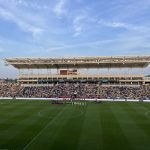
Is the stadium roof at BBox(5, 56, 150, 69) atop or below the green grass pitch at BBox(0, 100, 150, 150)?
atop

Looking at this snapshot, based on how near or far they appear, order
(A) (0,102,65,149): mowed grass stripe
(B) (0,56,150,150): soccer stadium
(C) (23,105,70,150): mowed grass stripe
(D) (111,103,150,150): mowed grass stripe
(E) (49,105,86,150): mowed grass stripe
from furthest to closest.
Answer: (B) (0,56,150,150): soccer stadium, (A) (0,102,65,149): mowed grass stripe, (D) (111,103,150,150): mowed grass stripe, (C) (23,105,70,150): mowed grass stripe, (E) (49,105,86,150): mowed grass stripe

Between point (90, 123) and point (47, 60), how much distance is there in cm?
5464

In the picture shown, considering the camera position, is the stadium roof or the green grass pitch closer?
the green grass pitch

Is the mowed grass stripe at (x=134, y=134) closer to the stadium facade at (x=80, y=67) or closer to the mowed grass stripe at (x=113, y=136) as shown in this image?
the mowed grass stripe at (x=113, y=136)

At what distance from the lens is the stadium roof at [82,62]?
8506cm

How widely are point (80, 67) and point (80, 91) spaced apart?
338 inches

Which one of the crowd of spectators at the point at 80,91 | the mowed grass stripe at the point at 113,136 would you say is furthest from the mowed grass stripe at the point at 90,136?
the crowd of spectators at the point at 80,91

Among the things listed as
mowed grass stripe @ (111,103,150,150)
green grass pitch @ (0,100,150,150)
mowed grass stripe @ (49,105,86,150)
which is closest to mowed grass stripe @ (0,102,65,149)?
green grass pitch @ (0,100,150,150)

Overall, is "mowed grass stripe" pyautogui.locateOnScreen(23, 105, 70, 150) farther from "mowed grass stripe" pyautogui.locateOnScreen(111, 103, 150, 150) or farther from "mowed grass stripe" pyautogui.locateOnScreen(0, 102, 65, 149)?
"mowed grass stripe" pyautogui.locateOnScreen(111, 103, 150, 150)

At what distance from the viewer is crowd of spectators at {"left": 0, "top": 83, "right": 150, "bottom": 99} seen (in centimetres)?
8331

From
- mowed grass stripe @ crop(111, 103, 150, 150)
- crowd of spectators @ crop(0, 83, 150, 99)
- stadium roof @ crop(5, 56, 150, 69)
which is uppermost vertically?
stadium roof @ crop(5, 56, 150, 69)

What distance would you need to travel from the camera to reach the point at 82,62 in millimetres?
87938

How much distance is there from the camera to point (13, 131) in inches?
1249

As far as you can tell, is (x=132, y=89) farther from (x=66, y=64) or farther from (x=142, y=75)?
(x=66, y=64)
